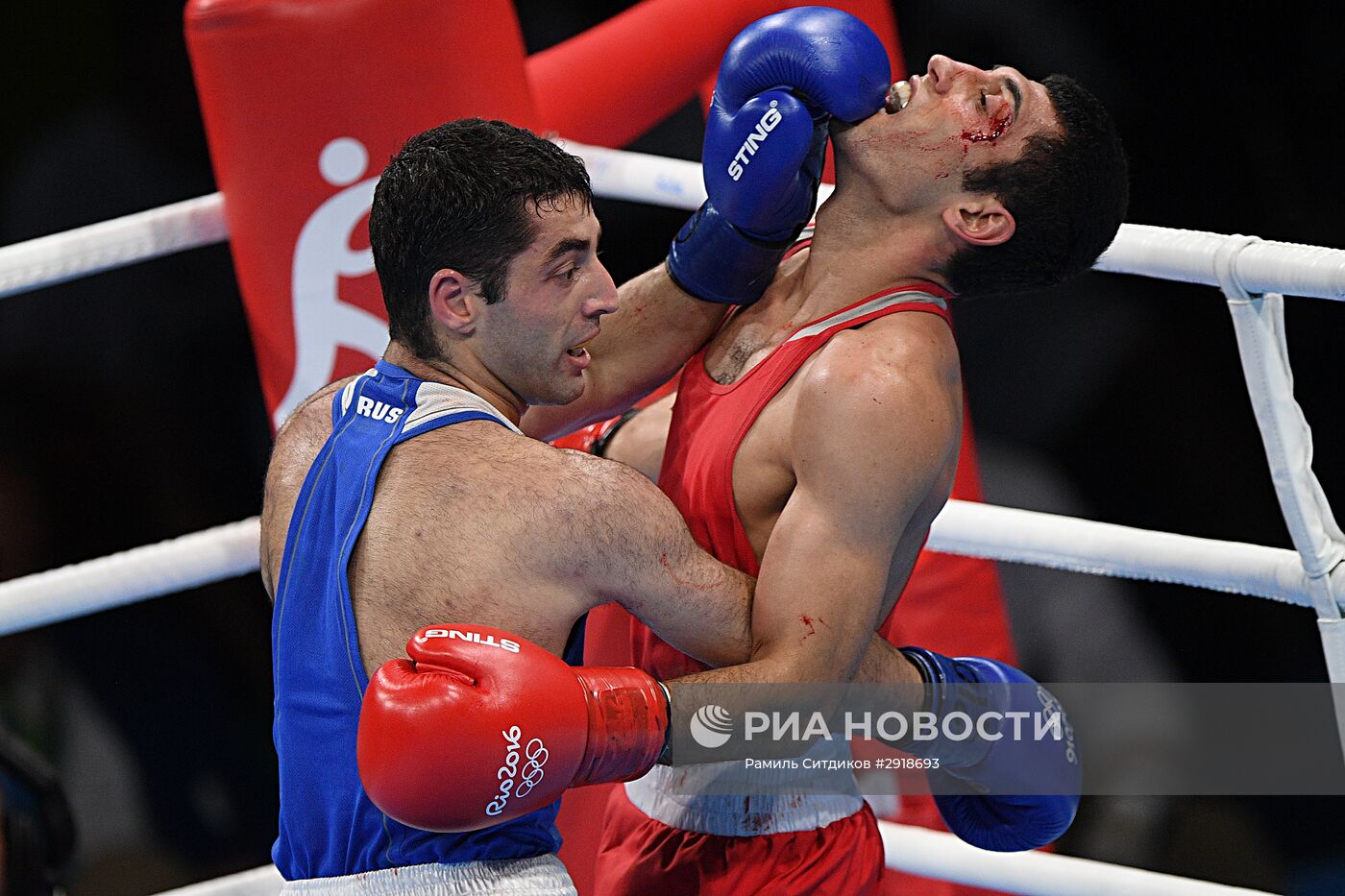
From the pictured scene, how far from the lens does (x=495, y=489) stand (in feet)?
4.83

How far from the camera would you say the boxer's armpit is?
4.83ft

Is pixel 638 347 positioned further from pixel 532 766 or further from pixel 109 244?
pixel 109 244

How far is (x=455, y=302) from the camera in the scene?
159 centimetres

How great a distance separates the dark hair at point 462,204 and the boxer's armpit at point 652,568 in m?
0.25

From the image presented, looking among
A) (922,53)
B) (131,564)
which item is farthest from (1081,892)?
(922,53)

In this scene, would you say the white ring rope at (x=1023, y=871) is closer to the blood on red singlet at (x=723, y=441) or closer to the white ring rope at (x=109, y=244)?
the blood on red singlet at (x=723, y=441)

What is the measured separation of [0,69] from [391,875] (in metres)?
3.46

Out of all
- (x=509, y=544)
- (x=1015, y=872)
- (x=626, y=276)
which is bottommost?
(x=626, y=276)

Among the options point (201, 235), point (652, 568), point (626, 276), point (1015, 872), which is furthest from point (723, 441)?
point (626, 276)

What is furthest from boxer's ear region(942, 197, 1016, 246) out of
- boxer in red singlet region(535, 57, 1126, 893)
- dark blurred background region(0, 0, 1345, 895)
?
dark blurred background region(0, 0, 1345, 895)

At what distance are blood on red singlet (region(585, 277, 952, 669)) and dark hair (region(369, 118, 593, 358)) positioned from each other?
34 centimetres

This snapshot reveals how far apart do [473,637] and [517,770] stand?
Result: 14 centimetres

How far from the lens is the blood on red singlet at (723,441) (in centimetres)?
173

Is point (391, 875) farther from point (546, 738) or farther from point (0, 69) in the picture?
point (0, 69)
